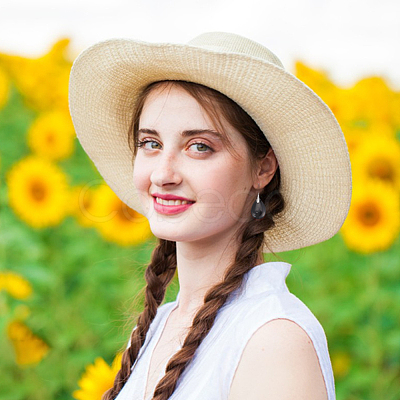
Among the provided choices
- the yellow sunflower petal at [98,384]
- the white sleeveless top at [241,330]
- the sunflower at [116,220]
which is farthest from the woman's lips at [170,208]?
the sunflower at [116,220]

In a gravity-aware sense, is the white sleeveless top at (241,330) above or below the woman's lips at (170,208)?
below

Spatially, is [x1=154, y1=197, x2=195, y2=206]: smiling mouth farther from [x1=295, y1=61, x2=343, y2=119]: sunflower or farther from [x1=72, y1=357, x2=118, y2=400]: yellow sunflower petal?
[x1=295, y1=61, x2=343, y2=119]: sunflower

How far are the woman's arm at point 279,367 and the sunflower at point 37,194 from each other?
118 inches

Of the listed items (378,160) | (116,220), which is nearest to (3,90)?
(116,220)

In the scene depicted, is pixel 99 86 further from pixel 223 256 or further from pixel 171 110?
pixel 223 256

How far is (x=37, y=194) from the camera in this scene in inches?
174

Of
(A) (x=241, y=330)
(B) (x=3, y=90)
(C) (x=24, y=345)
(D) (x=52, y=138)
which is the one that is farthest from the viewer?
(B) (x=3, y=90)

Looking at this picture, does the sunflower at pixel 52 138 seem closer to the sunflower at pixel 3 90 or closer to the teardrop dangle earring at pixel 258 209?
the sunflower at pixel 3 90

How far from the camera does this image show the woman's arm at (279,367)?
4.88 ft

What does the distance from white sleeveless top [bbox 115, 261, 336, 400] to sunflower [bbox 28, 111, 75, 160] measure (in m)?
3.43

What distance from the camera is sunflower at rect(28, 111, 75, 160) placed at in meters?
5.06

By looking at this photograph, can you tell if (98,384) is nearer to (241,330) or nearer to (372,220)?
(241,330)

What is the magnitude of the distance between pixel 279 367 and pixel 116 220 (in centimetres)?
277

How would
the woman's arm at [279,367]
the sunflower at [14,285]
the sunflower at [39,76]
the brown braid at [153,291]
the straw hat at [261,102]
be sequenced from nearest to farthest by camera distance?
the woman's arm at [279,367], the straw hat at [261,102], the brown braid at [153,291], the sunflower at [14,285], the sunflower at [39,76]
